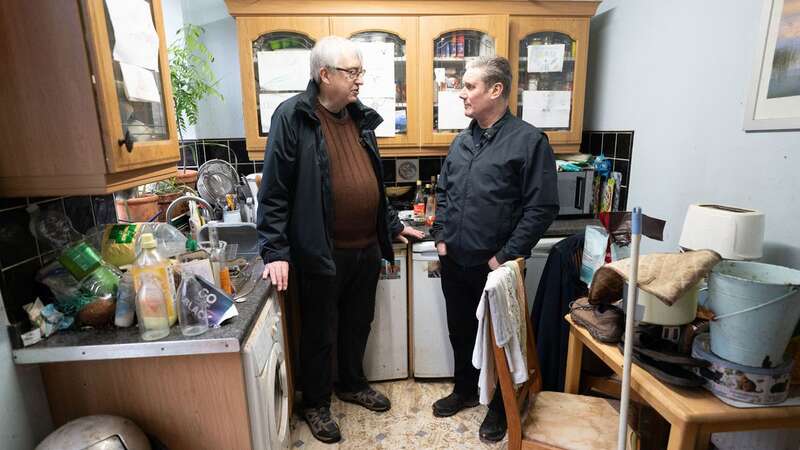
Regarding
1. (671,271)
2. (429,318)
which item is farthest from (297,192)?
(671,271)

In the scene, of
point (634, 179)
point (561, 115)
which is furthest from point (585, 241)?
point (561, 115)

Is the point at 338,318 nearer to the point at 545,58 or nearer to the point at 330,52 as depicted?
the point at 330,52

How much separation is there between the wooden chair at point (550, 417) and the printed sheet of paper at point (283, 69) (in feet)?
4.72

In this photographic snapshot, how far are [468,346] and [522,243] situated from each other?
2.01ft

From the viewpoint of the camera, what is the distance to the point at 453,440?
1.79 metres

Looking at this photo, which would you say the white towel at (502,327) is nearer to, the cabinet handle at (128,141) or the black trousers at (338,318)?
the black trousers at (338,318)

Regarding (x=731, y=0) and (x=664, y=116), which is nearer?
(x=731, y=0)

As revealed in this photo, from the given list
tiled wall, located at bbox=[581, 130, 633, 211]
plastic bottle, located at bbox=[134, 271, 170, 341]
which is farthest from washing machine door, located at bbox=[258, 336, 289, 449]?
tiled wall, located at bbox=[581, 130, 633, 211]

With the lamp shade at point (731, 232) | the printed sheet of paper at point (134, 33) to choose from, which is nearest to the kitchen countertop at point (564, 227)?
the lamp shade at point (731, 232)

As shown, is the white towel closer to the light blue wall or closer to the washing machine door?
the washing machine door

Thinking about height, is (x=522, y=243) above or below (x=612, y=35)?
below

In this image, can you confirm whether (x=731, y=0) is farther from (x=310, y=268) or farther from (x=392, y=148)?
(x=310, y=268)

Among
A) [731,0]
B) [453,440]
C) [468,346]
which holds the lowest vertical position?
[453,440]

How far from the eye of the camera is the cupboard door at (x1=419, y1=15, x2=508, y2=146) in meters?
2.06
